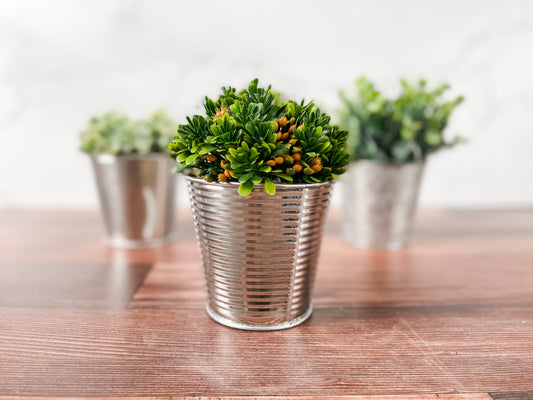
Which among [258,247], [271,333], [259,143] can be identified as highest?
[259,143]

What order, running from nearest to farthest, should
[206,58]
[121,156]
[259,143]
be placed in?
[259,143], [121,156], [206,58]

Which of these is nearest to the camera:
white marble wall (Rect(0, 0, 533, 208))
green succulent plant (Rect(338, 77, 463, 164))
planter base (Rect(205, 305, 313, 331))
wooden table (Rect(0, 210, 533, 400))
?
wooden table (Rect(0, 210, 533, 400))

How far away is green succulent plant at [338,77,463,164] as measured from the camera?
2.59ft

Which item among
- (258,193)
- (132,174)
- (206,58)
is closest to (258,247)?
(258,193)

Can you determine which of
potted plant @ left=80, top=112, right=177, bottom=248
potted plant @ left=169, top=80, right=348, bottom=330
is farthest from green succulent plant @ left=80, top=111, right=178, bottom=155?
potted plant @ left=169, top=80, right=348, bottom=330

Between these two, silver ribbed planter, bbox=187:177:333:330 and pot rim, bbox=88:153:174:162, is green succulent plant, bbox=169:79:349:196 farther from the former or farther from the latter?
pot rim, bbox=88:153:174:162

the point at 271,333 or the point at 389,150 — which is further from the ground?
the point at 389,150

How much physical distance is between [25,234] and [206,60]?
25.7 inches

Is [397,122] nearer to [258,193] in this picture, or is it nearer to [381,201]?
[381,201]

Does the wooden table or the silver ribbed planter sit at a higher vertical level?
the silver ribbed planter

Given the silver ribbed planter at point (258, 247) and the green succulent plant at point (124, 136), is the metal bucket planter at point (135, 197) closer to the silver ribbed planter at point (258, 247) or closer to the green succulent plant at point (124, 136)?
the green succulent plant at point (124, 136)

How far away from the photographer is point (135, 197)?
830 mm

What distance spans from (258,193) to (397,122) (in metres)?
0.46

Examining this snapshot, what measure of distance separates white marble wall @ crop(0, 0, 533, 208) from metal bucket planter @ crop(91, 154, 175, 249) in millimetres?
419
